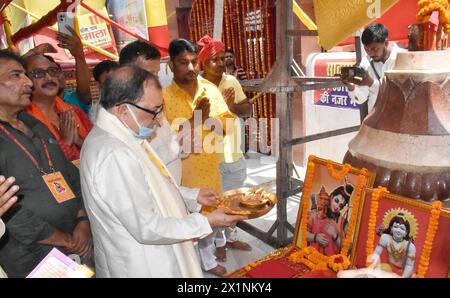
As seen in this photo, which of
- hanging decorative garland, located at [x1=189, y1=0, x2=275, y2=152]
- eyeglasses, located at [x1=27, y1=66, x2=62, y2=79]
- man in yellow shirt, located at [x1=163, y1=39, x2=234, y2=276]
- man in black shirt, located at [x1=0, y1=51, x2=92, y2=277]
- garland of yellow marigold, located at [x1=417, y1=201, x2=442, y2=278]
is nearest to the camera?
garland of yellow marigold, located at [x1=417, y1=201, x2=442, y2=278]

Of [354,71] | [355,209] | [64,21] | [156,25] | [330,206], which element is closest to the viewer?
[355,209]

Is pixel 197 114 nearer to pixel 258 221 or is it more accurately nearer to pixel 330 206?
pixel 330 206

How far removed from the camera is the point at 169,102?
9.45 ft

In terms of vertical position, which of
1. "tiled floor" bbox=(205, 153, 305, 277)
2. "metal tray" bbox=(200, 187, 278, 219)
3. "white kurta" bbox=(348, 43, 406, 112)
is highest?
"white kurta" bbox=(348, 43, 406, 112)

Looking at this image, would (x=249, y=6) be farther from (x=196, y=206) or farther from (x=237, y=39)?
(x=196, y=206)

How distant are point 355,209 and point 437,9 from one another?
96cm

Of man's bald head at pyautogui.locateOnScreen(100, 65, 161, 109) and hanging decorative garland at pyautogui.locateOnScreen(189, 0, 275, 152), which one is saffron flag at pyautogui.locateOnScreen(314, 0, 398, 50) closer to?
man's bald head at pyautogui.locateOnScreen(100, 65, 161, 109)

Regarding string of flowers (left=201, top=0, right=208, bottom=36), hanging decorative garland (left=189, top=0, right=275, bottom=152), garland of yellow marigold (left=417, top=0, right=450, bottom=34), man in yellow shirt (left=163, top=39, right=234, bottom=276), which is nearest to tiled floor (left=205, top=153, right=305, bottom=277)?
man in yellow shirt (left=163, top=39, right=234, bottom=276)

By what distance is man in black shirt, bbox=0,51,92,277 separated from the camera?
184cm

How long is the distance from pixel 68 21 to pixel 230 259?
2.53 metres

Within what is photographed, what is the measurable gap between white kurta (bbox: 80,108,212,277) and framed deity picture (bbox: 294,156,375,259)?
25.7 inches

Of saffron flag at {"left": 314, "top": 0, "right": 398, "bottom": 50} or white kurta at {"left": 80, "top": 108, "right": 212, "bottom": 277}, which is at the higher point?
saffron flag at {"left": 314, "top": 0, "right": 398, "bottom": 50}

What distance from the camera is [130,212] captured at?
1.46 meters

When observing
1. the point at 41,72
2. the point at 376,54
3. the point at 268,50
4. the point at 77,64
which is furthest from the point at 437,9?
the point at 268,50
